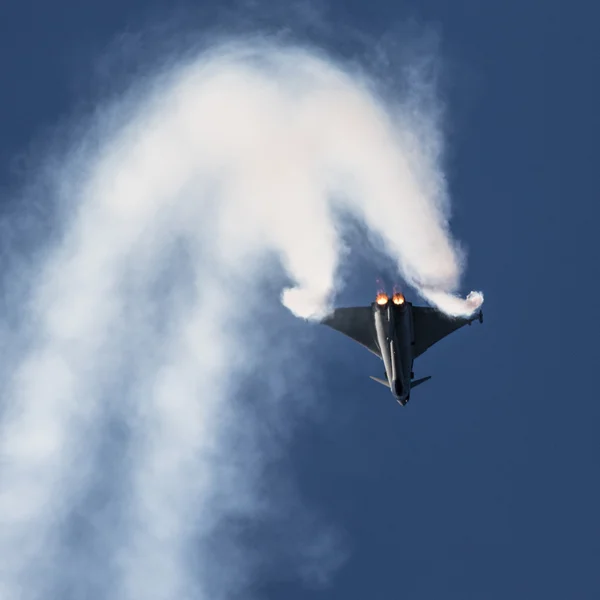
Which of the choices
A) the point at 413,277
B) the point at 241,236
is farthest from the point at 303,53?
the point at 413,277

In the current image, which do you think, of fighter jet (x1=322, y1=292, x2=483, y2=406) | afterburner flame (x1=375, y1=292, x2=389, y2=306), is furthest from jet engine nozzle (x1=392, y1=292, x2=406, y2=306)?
afterburner flame (x1=375, y1=292, x2=389, y2=306)

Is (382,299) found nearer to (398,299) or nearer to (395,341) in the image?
(398,299)

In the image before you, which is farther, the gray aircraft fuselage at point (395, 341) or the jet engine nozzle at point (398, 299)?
the gray aircraft fuselage at point (395, 341)

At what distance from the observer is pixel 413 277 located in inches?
2596

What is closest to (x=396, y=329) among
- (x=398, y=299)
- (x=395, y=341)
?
(x=395, y=341)

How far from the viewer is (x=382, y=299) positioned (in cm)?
6438

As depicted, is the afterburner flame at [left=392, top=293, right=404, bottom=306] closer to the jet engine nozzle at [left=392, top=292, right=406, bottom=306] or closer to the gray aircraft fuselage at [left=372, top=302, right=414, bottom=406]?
the jet engine nozzle at [left=392, top=292, right=406, bottom=306]

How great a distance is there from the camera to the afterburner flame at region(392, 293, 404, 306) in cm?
6438

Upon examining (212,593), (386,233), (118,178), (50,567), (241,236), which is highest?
(118,178)

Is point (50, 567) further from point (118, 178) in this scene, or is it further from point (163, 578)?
point (118, 178)

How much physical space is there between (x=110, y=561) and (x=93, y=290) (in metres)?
19.4

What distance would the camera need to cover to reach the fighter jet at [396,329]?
212ft

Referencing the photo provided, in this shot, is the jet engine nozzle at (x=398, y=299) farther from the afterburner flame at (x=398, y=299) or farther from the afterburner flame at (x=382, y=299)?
the afterburner flame at (x=382, y=299)

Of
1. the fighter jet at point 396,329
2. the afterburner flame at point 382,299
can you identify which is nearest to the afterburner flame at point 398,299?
the fighter jet at point 396,329
